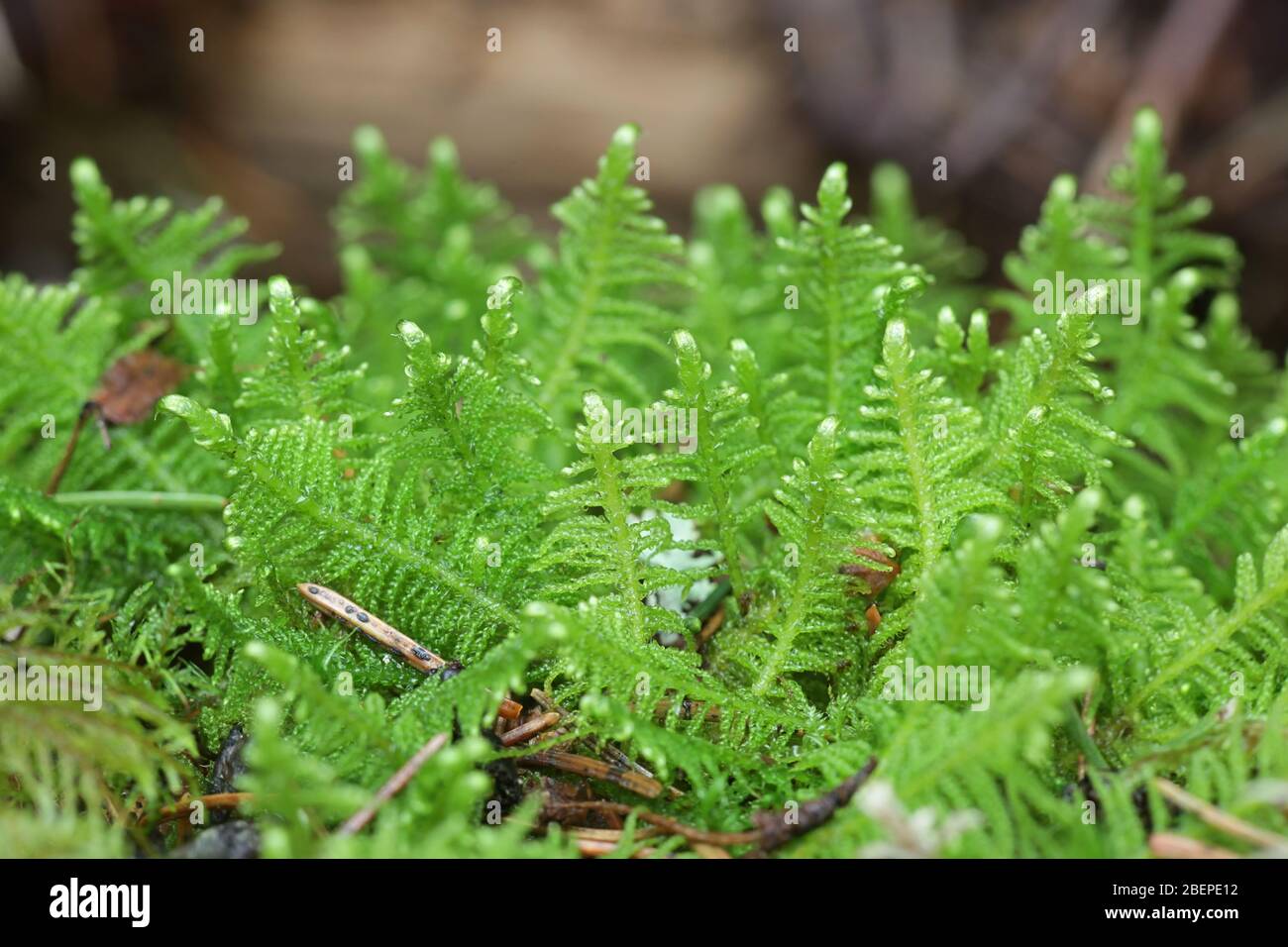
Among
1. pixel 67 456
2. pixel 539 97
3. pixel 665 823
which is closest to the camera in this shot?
pixel 665 823

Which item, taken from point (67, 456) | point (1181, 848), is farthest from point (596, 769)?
point (67, 456)

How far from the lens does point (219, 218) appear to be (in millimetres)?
3725

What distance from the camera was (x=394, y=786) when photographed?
1153mm

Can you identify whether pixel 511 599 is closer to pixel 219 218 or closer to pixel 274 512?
pixel 274 512

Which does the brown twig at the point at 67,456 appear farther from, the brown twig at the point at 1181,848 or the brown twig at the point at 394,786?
the brown twig at the point at 1181,848

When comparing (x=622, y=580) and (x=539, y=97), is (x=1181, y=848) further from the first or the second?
(x=539, y=97)

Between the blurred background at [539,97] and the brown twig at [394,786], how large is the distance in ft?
9.46

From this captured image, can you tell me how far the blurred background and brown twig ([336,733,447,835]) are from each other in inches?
114

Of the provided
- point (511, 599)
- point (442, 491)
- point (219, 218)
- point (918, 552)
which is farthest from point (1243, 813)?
point (219, 218)

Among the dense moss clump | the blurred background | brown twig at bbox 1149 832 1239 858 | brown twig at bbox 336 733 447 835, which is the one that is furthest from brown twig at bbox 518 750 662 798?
the blurred background

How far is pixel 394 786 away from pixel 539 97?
3.16m

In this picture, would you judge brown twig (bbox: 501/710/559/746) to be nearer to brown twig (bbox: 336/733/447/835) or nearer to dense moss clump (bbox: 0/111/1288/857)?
dense moss clump (bbox: 0/111/1288/857)

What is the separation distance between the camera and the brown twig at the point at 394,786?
112 centimetres
